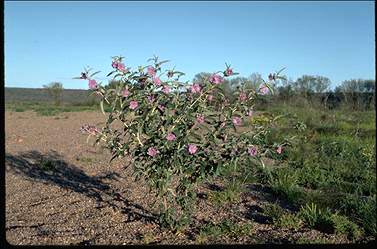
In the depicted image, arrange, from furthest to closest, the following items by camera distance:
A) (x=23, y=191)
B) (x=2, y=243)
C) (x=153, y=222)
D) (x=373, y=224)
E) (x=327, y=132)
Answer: (x=327, y=132), (x=23, y=191), (x=153, y=222), (x=373, y=224), (x=2, y=243)

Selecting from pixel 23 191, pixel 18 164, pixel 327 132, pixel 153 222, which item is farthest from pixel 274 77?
pixel 327 132

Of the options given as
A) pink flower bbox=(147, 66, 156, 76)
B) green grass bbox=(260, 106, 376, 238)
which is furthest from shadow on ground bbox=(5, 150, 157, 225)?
green grass bbox=(260, 106, 376, 238)

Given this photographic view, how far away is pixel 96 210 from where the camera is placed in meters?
5.12

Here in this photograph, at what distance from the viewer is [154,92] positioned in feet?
13.0

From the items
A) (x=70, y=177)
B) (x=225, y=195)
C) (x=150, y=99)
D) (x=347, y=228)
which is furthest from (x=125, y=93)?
(x=70, y=177)

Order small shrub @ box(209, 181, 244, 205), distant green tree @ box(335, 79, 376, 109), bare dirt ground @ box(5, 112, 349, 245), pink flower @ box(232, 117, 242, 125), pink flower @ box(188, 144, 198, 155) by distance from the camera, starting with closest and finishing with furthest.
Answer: pink flower @ box(188, 144, 198, 155)
pink flower @ box(232, 117, 242, 125)
bare dirt ground @ box(5, 112, 349, 245)
small shrub @ box(209, 181, 244, 205)
distant green tree @ box(335, 79, 376, 109)

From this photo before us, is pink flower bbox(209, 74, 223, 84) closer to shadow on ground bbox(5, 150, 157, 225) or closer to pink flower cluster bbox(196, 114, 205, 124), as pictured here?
pink flower cluster bbox(196, 114, 205, 124)

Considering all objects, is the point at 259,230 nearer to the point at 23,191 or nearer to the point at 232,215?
the point at 232,215

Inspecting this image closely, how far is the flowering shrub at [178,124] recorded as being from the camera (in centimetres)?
393

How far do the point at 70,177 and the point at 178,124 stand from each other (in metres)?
3.64

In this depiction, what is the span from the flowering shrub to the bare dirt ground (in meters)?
0.38

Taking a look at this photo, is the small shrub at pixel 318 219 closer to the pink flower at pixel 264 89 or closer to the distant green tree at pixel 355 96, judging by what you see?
the pink flower at pixel 264 89

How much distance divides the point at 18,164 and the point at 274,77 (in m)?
5.51

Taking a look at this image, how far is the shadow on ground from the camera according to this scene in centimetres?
520
